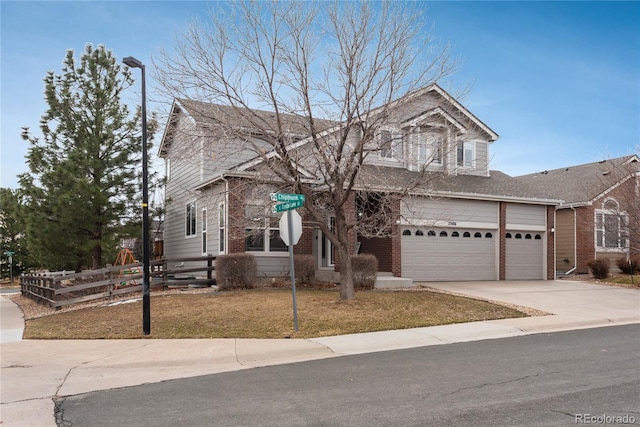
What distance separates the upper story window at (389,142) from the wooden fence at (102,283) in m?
7.20

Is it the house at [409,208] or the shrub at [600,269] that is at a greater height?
the house at [409,208]

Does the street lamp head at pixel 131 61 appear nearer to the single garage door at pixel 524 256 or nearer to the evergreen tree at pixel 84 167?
the evergreen tree at pixel 84 167

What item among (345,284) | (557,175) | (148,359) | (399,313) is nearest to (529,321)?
(399,313)

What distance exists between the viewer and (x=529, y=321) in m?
12.8

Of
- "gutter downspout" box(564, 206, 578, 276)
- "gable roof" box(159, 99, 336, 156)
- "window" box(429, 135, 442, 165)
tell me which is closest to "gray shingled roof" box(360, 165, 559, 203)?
"window" box(429, 135, 442, 165)

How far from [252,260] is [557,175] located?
2438 centimetres

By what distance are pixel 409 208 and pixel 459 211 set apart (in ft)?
14.3

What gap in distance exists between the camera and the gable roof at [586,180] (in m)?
26.3

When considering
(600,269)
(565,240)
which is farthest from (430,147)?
(565,240)

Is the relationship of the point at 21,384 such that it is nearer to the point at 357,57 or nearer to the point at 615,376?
the point at 615,376

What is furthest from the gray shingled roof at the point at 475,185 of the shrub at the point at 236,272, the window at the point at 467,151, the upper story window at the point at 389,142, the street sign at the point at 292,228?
the street sign at the point at 292,228

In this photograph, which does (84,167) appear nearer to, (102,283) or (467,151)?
(102,283)

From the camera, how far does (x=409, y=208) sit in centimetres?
1809

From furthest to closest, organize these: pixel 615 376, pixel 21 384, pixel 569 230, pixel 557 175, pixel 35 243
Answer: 1. pixel 557 175
2. pixel 569 230
3. pixel 35 243
4. pixel 21 384
5. pixel 615 376
